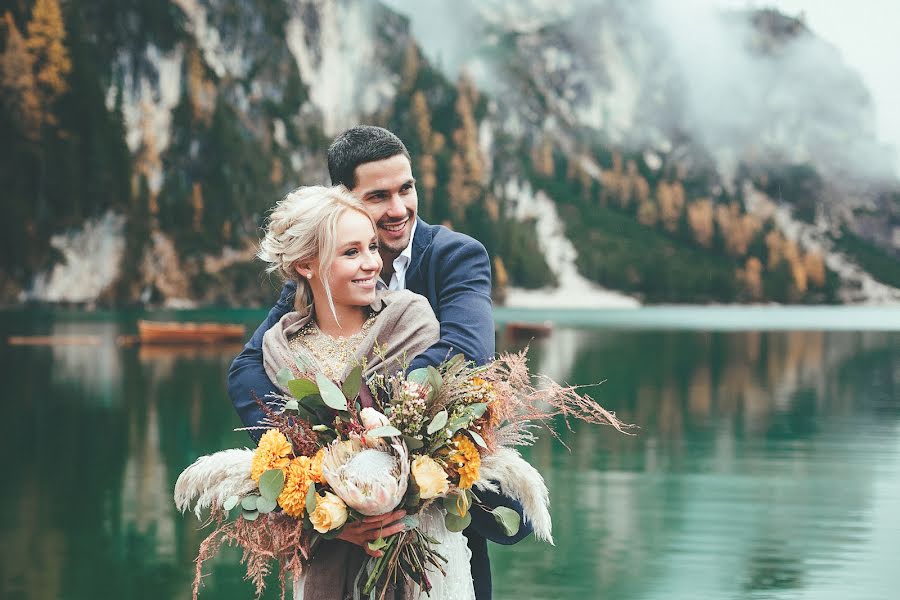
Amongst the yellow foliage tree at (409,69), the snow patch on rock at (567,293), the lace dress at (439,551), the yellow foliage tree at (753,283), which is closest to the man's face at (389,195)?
the lace dress at (439,551)

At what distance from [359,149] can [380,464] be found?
131cm

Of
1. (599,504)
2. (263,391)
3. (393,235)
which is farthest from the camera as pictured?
(599,504)

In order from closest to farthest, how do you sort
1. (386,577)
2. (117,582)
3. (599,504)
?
(386,577), (117,582), (599,504)

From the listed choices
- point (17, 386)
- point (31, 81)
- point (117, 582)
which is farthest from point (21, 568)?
point (31, 81)

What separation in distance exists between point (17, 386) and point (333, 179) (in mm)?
27960

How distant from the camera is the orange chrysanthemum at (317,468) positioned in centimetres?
322

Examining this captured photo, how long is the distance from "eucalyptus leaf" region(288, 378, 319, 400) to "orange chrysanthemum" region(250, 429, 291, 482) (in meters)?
0.16

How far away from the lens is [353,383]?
3.23 meters

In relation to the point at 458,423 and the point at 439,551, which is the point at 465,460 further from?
the point at 439,551

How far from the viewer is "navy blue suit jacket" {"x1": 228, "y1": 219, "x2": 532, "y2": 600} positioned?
11.7ft

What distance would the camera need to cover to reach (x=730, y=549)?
11086 millimetres

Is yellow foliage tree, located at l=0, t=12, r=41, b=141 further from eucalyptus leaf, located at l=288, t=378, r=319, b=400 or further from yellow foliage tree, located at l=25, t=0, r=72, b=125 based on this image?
eucalyptus leaf, located at l=288, t=378, r=319, b=400

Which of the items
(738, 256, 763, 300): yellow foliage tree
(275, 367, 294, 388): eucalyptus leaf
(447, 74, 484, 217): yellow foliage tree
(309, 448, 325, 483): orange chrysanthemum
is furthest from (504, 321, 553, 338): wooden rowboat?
(738, 256, 763, 300): yellow foliage tree

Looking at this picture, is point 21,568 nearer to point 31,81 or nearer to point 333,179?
point 333,179
